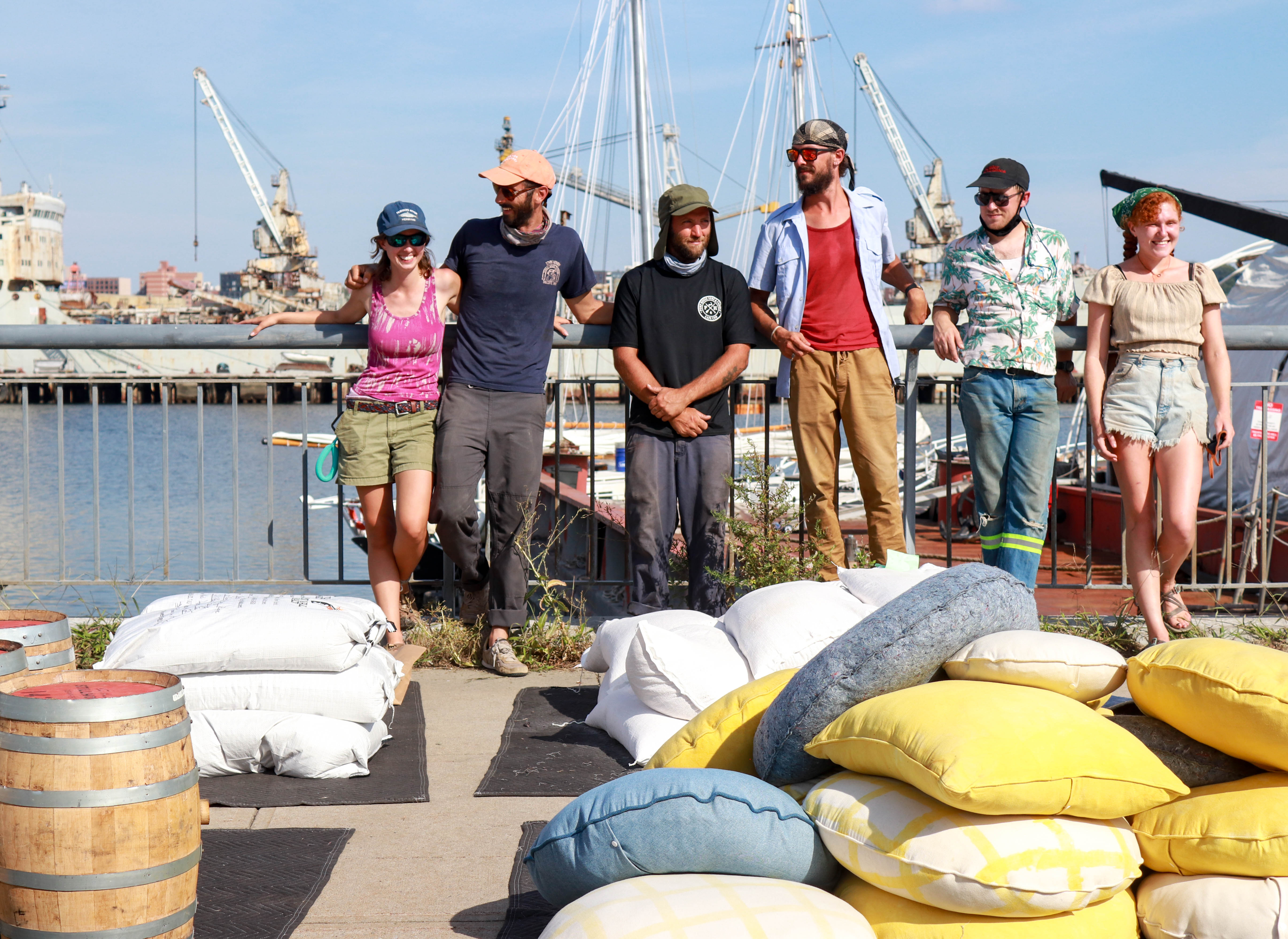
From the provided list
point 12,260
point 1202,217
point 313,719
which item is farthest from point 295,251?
point 313,719

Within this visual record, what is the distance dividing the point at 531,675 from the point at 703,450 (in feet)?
4.07

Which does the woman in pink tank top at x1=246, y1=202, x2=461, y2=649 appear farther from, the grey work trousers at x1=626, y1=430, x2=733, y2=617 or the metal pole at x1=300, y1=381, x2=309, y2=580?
the grey work trousers at x1=626, y1=430, x2=733, y2=617

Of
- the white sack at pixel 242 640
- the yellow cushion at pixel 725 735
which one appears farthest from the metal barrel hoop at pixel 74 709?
the white sack at pixel 242 640

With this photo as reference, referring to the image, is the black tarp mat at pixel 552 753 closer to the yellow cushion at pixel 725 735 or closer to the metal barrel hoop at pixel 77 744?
the yellow cushion at pixel 725 735

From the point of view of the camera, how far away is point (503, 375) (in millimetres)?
4879

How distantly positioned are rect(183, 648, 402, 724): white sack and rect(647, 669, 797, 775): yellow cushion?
127 centimetres

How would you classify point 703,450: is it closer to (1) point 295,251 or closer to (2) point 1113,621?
(2) point 1113,621

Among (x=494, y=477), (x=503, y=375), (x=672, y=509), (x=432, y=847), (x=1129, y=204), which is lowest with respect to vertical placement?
(x=432, y=847)

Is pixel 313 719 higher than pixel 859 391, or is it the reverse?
pixel 859 391

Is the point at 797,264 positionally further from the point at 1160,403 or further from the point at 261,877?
the point at 261,877

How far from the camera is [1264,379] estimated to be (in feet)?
39.1

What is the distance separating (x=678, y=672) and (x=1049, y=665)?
58.1 inches

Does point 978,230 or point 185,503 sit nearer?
point 978,230

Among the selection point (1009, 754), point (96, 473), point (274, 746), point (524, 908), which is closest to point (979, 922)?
point (1009, 754)
